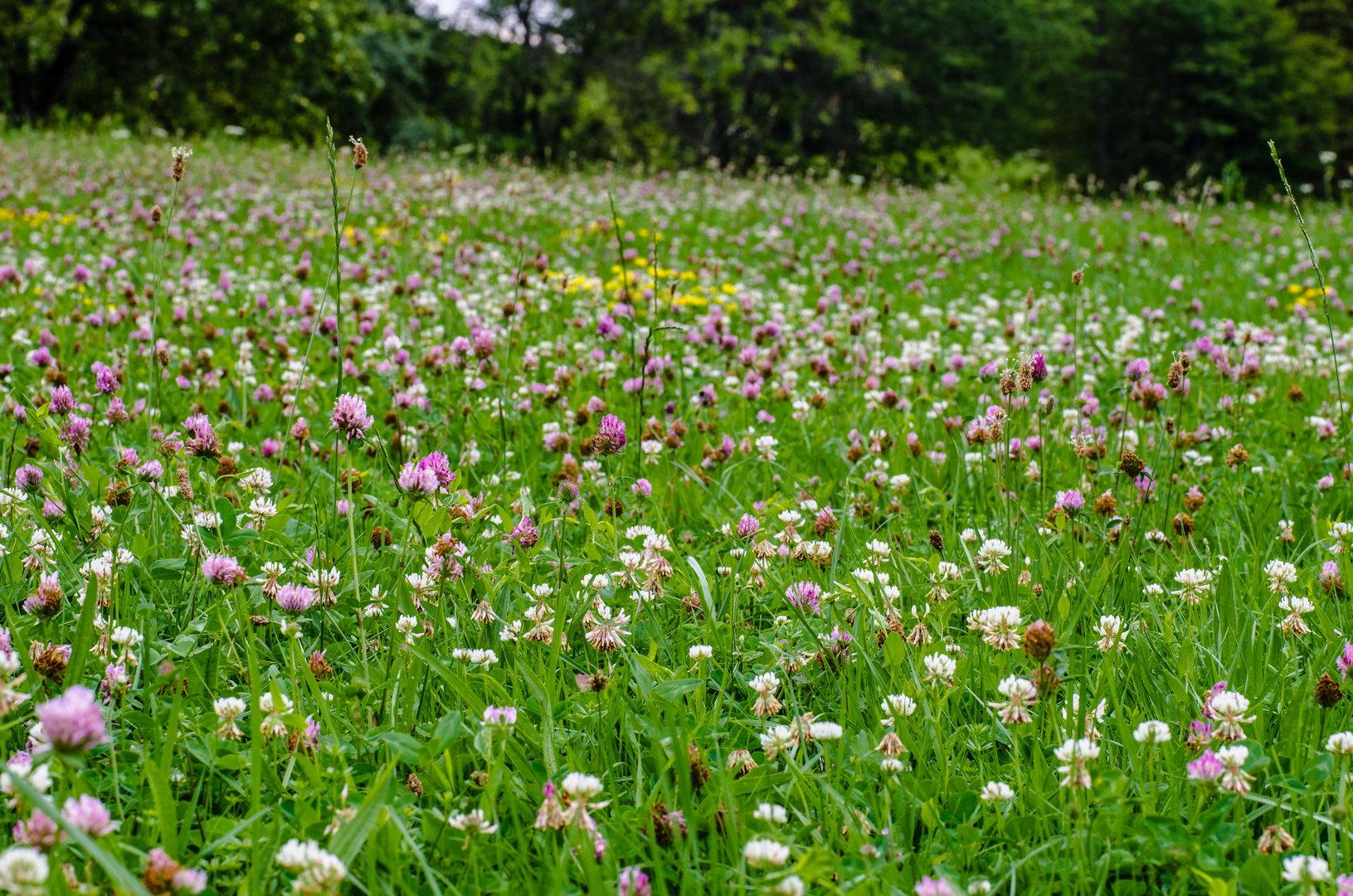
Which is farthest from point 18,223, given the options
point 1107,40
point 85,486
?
point 1107,40

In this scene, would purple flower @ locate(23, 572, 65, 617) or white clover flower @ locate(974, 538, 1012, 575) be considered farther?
white clover flower @ locate(974, 538, 1012, 575)

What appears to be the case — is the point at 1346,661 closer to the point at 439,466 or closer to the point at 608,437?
the point at 608,437

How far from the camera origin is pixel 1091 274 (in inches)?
292

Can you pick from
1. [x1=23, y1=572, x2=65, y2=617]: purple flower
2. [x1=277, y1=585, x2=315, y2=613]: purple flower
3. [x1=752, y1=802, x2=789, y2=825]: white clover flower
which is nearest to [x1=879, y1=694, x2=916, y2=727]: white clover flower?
[x1=752, y1=802, x2=789, y2=825]: white clover flower

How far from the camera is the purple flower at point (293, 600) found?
1805 millimetres

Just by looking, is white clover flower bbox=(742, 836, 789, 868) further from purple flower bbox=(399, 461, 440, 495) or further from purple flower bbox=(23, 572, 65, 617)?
purple flower bbox=(23, 572, 65, 617)

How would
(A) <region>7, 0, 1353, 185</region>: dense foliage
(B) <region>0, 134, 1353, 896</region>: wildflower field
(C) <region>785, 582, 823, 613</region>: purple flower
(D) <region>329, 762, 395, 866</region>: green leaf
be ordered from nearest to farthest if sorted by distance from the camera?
1. (D) <region>329, 762, 395, 866</region>: green leaf
2. (B) <region>0, 134, 1353, 896</region>: wildflower field
3. (C) <region>785, 582, 823, 613</region>: purple flower
4. (A) <region>7, 0, 1353, 185</region>: dense foliage

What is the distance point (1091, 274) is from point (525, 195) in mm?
5402

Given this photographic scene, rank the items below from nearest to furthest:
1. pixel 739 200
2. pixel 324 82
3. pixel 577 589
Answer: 1. pixel 577 589
2. pixel 739 200
3. pixel 324 82

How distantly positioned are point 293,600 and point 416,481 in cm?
31

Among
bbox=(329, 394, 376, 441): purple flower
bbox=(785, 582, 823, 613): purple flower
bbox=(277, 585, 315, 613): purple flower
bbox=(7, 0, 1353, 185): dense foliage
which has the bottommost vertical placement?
bbox=(277, 585, 315, 613): purple flower

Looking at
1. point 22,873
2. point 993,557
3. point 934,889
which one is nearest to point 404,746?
point 22,873

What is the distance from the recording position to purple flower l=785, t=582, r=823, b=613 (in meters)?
2.08

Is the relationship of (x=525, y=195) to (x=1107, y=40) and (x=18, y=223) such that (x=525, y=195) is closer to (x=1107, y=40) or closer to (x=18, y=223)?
(x=18, y=223)
